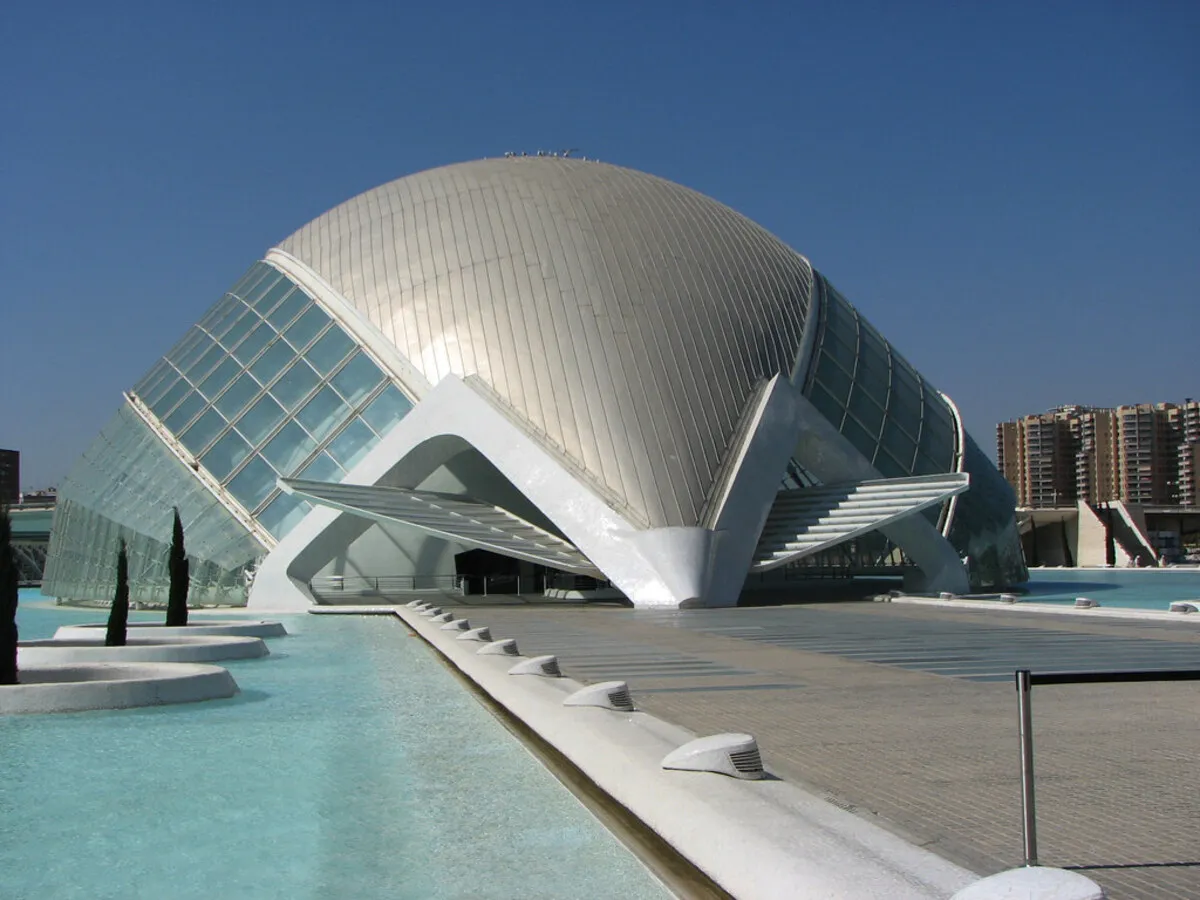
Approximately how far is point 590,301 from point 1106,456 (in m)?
101

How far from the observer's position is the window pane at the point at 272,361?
29547mm

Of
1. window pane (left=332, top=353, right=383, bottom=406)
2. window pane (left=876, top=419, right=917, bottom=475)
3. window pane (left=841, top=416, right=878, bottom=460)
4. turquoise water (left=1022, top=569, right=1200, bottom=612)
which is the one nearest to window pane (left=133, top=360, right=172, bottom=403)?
window pane (left=332, top=353, right=383, bottom=406)

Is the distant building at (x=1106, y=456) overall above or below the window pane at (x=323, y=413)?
above

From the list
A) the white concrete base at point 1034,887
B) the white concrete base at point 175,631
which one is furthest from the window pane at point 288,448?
the white concrete base at point 1034,887

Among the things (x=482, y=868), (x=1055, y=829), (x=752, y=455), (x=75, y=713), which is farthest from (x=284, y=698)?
(x=752, y=455)

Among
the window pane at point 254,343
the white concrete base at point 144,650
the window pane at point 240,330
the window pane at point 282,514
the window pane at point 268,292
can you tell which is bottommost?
the white concrete base at point 144,650

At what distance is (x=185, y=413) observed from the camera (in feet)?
97.3

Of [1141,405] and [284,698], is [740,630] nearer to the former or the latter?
[284,698]

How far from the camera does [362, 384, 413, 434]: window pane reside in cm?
2706

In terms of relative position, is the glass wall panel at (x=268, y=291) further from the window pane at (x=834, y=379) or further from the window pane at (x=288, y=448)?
the window pane at (x=834, y=379)

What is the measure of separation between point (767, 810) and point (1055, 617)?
1547 cm

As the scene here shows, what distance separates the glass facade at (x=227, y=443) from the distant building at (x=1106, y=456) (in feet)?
303

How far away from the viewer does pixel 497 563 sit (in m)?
36.8

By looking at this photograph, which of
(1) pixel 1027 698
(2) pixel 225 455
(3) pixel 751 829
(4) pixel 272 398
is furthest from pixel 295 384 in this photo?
(1) pixel 1027 698
